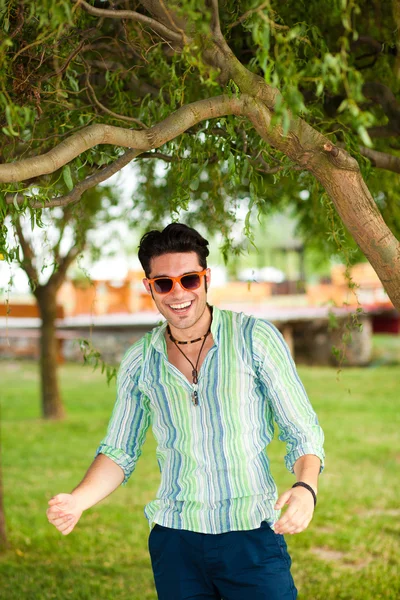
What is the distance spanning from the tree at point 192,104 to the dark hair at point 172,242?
0.34 m

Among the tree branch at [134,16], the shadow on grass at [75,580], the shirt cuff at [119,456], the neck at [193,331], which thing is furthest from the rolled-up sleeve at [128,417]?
the shadow on grass at [75,580]

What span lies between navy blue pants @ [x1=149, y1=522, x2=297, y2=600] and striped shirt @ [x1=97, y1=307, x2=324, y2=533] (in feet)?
0.16

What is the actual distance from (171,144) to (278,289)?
83.7 ft

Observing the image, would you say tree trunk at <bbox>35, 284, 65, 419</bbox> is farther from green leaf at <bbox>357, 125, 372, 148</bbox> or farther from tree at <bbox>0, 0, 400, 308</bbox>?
green leaf at <bbox>357, 125, 372, 148</bbox>

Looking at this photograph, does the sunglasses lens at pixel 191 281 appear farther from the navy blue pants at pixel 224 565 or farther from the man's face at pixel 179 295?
the navy blue pants at pixel 224 565

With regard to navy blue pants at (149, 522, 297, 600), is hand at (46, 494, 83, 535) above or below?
above

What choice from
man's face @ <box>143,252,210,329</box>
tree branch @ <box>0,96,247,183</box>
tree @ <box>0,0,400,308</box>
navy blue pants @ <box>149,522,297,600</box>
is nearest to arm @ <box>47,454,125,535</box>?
navy blue pants @ <box>149,522,297,600</box>

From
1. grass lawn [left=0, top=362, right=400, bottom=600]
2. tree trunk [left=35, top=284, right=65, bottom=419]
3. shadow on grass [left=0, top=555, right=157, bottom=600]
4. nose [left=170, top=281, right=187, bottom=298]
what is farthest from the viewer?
tree trunk [left=35, top=284, right=65, bottom=419]

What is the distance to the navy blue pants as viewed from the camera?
2729mm

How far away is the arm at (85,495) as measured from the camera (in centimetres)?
271

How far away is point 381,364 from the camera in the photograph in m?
21.4

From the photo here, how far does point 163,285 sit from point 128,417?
1.81ft

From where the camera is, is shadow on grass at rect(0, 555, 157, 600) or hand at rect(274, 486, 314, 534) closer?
hand at rect(274, 486, 314, 534)

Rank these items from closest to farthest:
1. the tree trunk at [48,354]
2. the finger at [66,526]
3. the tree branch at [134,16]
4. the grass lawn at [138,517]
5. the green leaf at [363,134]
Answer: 1. the green leaf at [363,134]
2. the tree branch at [134,16]
3. the finger at [66,526]
4. the grass lawn at [138,517]
5. the tree trunk at [48,354]
